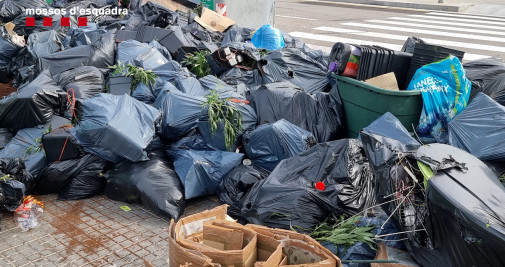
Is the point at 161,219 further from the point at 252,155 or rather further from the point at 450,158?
the point at 450,158

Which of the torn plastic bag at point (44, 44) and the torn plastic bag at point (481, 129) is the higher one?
the torn plastic bag at point (481, 129)

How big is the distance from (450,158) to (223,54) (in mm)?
3531

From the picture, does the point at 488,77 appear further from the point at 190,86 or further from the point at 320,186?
the point at 190,86

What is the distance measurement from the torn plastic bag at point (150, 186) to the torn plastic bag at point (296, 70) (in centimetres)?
175

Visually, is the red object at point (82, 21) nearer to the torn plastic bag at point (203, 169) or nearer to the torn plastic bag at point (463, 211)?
the torn plastic bag at point (203, 169)

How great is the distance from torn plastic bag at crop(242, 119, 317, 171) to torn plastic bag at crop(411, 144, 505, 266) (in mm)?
1553

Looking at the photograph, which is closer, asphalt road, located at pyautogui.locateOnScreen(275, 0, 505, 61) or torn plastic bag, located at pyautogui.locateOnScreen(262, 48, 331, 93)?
torn plastic bag, located at pyautogui.locateOnScreen(262, 48, 331, 93)

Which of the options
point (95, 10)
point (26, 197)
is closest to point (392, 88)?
point (26, 197)

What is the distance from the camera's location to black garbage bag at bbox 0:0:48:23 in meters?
9.13

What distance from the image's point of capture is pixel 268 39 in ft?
23.4

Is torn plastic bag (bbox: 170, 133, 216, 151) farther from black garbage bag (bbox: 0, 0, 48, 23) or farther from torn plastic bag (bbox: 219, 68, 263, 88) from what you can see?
black garbage bag (bbox: 0, 0, 48, 23)

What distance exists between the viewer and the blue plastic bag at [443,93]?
434cm

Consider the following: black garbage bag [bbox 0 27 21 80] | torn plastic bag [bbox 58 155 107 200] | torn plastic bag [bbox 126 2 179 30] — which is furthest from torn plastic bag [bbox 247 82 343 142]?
black garbage bag [bbox 0 27 21 80]

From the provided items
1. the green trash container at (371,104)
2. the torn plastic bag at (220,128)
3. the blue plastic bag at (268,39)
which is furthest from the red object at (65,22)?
the green trash container at (371,104)
